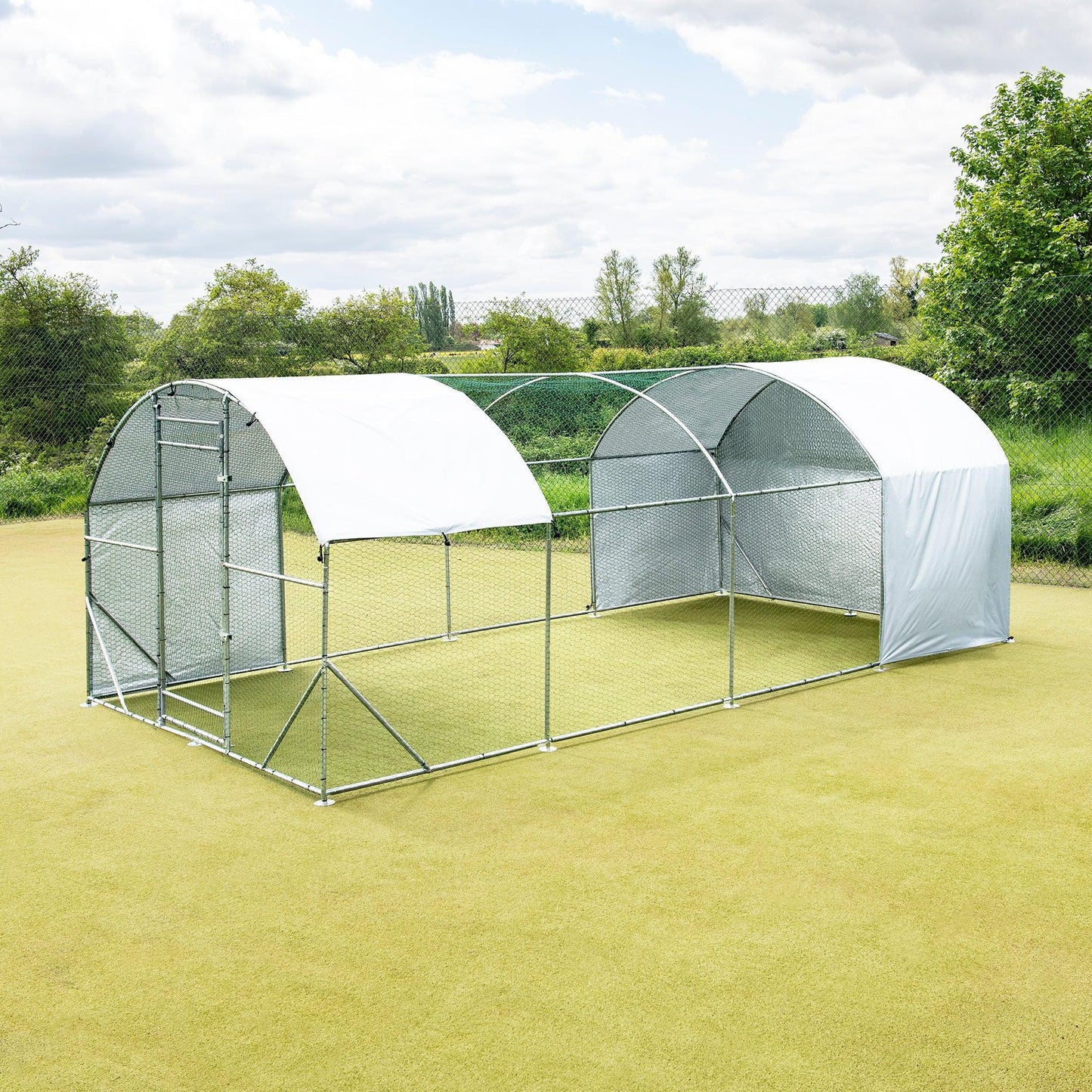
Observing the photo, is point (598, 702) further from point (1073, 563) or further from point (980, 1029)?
point (1073, 563)

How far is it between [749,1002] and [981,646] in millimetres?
6372

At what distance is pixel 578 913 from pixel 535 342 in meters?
13.9

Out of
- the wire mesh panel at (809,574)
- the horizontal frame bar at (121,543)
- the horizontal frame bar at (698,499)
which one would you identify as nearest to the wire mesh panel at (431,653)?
the horizontal frame bar at (698,499)

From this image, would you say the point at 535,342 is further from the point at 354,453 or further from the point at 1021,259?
the point at 354,453

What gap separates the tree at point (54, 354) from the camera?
1908 centimetres

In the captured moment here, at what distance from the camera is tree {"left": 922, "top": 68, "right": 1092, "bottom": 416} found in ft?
47.3

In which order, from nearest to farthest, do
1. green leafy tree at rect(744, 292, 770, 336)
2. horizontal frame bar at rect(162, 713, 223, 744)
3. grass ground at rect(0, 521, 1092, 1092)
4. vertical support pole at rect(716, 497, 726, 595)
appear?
1. grass ground at rect(0, 521, 1092, 1092)
2. horizontal frame bar at rect(162, 713, 223, 744)
3. vertical support pole at rect(716, 497, 726, 595)
4. green leafy tree at rect(744, 292, 770, 336)

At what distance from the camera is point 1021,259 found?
16.1 m

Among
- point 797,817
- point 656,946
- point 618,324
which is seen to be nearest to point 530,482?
point 797,817

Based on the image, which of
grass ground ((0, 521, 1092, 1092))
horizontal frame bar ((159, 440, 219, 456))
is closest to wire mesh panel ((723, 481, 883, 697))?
grass ground ((0, 521, 1092, 1092))

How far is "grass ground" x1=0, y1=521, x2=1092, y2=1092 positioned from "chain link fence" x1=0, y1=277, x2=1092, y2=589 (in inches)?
258

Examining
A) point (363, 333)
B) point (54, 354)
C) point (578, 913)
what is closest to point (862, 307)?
point (363, 333)

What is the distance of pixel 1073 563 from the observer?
13477 mm

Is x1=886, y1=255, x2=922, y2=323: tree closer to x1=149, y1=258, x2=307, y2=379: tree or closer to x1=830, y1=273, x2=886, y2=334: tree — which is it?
x1=830, y1=273, x2=886, y2=334: tree
